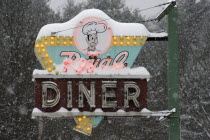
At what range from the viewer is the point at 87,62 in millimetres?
10930

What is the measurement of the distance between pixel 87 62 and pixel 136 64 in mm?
25265

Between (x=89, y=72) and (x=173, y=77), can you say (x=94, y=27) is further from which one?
(x=173, y=77)

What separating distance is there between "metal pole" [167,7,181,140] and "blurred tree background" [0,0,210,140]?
1754 centimetres

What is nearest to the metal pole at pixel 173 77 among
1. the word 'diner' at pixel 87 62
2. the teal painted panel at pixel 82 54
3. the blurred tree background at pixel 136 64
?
the teal painted panel at pixel 82 54

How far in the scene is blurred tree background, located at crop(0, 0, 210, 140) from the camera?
28.6m

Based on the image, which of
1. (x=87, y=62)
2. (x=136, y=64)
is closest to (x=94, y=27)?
(x=87, y=62)

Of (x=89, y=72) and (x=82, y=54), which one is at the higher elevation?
(x=82, y=54)

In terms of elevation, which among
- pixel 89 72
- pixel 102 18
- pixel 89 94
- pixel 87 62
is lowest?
pixel 89 94

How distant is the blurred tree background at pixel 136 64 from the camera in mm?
28641

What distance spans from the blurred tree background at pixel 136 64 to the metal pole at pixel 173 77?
17.5 meters

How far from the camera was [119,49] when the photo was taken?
35.8ft

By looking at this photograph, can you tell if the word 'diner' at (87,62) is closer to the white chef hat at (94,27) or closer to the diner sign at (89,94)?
the diner sign at (89,94)

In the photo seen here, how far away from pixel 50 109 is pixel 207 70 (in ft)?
64.8

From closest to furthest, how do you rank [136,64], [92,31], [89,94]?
[89,94] < [92,31] < [136,64]
